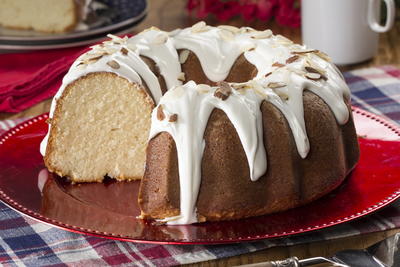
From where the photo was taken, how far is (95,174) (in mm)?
2420

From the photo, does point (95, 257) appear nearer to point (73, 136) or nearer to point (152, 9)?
point (73, 136)

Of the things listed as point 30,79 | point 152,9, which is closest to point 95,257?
point 30,79

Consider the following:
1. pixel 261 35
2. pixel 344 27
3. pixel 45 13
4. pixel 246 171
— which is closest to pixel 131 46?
pixel 261 35

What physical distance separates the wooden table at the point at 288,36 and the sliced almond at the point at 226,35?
0.76m

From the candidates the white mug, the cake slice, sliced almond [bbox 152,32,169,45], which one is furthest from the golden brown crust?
the white mug

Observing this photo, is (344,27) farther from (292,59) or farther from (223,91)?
(223,91)

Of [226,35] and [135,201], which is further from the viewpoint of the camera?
[226,35]

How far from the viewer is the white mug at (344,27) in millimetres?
3240

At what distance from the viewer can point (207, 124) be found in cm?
200

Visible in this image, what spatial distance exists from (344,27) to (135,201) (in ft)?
4.73

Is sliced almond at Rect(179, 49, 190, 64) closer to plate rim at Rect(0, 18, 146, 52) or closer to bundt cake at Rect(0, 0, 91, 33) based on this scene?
plate rim at Rect(0, 18, 146, 52)

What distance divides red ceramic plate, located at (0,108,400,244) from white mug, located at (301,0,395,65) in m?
0.80

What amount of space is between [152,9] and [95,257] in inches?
95.3

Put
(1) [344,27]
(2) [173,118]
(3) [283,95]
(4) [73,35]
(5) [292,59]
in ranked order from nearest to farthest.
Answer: (2) [173,118], (3) [283,95], (5) [292,59], (1) [344,27], (4) [73,35]
